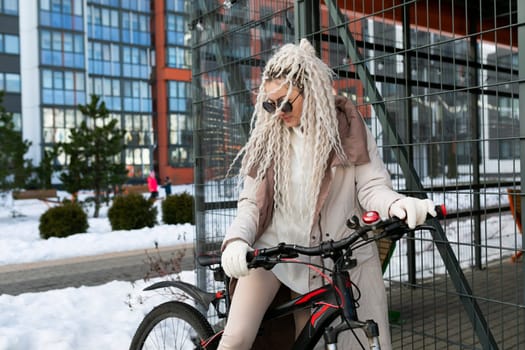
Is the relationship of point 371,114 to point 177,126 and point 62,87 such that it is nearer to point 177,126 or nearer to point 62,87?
point 62,87

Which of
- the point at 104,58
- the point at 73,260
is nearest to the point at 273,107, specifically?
the point at 73,260

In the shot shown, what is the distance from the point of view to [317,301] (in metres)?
2.14

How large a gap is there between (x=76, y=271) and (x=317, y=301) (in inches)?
275

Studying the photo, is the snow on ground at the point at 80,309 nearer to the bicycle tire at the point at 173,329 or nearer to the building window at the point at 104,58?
the bicycle tire at the point at 173,329

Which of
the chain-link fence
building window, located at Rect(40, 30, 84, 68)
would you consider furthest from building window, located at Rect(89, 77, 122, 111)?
the chain-link fence

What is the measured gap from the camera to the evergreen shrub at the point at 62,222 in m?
12.5

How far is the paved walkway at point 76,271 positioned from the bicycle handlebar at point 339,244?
498 cm

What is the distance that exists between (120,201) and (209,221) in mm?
9194

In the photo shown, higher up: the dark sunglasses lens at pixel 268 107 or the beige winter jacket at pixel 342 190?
the dark sunglasses lens at pixel 268 107

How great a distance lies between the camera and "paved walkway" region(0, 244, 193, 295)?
739 cm

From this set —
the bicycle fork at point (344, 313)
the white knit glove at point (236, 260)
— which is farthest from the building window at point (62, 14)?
the bicycle fork at point (344, 313)

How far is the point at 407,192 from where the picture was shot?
3.54 meters

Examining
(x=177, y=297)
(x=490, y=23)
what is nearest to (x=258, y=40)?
(x=177, y=297)

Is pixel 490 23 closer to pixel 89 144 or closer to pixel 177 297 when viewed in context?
pixel 177 297
